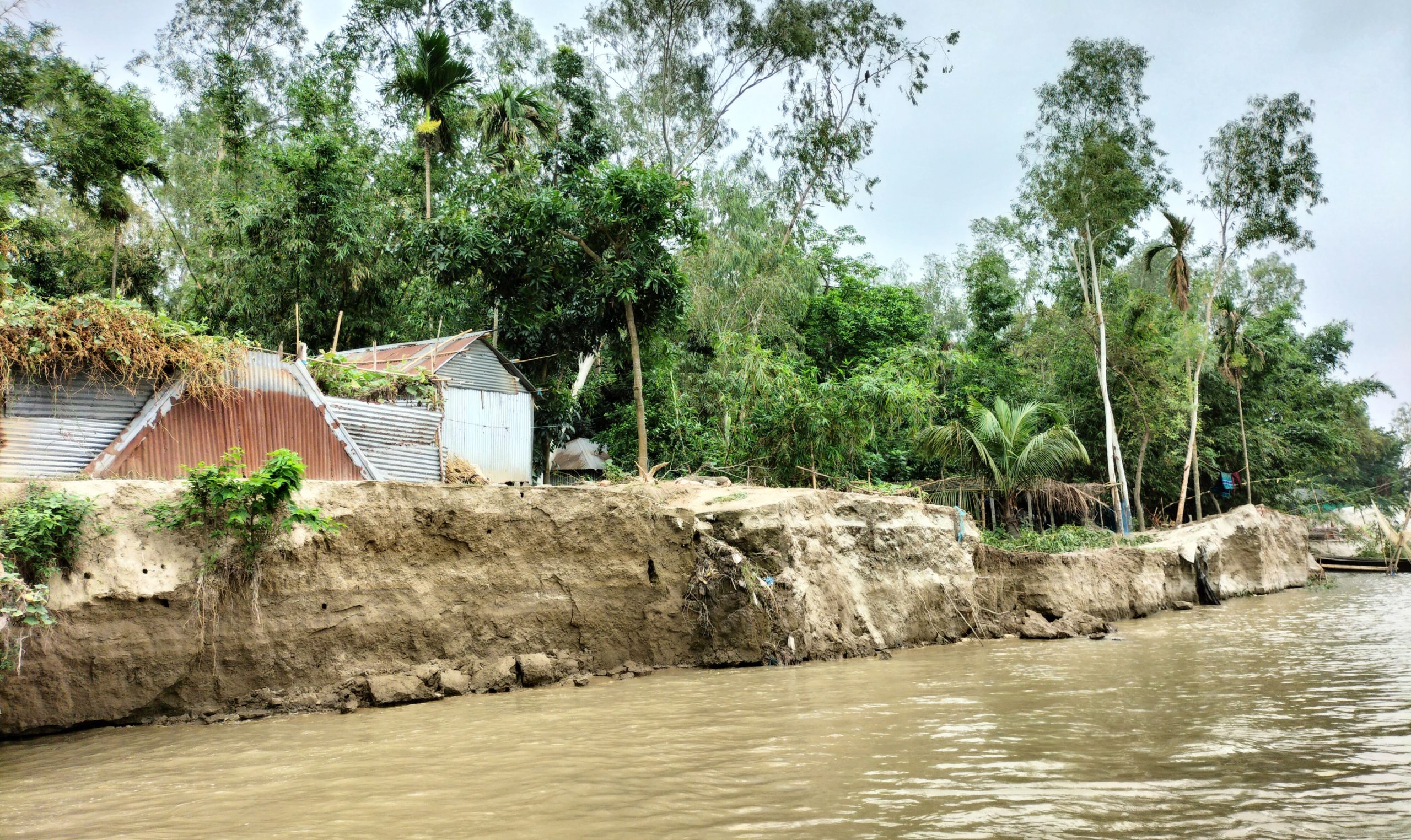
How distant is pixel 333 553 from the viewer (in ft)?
27.3

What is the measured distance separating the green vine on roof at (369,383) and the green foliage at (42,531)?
3.41 m

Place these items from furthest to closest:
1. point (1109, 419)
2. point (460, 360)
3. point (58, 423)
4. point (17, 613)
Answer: point (1109, 419) < point (460, 360) < point (58, 423) < point (17, 613)

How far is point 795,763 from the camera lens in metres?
5.41

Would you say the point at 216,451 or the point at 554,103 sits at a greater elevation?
the point at 554,103

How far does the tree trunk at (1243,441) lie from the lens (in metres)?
25.2

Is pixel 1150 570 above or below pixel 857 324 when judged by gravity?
below

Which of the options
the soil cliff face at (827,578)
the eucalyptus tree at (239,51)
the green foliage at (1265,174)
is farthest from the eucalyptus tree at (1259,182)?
the eucalyptus tree at (239,51)

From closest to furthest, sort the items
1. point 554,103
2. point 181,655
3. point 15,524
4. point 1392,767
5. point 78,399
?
point 1392,767
point 15,524
point 181,655
point 78,399
point 554,103

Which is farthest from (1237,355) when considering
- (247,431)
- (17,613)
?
(17,613)

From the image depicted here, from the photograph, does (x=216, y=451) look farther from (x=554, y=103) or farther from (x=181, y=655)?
(x=554, y=103)

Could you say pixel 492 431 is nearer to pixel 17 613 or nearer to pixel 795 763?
pixel 17 613

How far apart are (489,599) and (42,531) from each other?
3.93 metres

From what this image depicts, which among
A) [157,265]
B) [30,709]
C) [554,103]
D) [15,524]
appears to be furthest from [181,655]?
[554,103]

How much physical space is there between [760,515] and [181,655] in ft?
20.4
